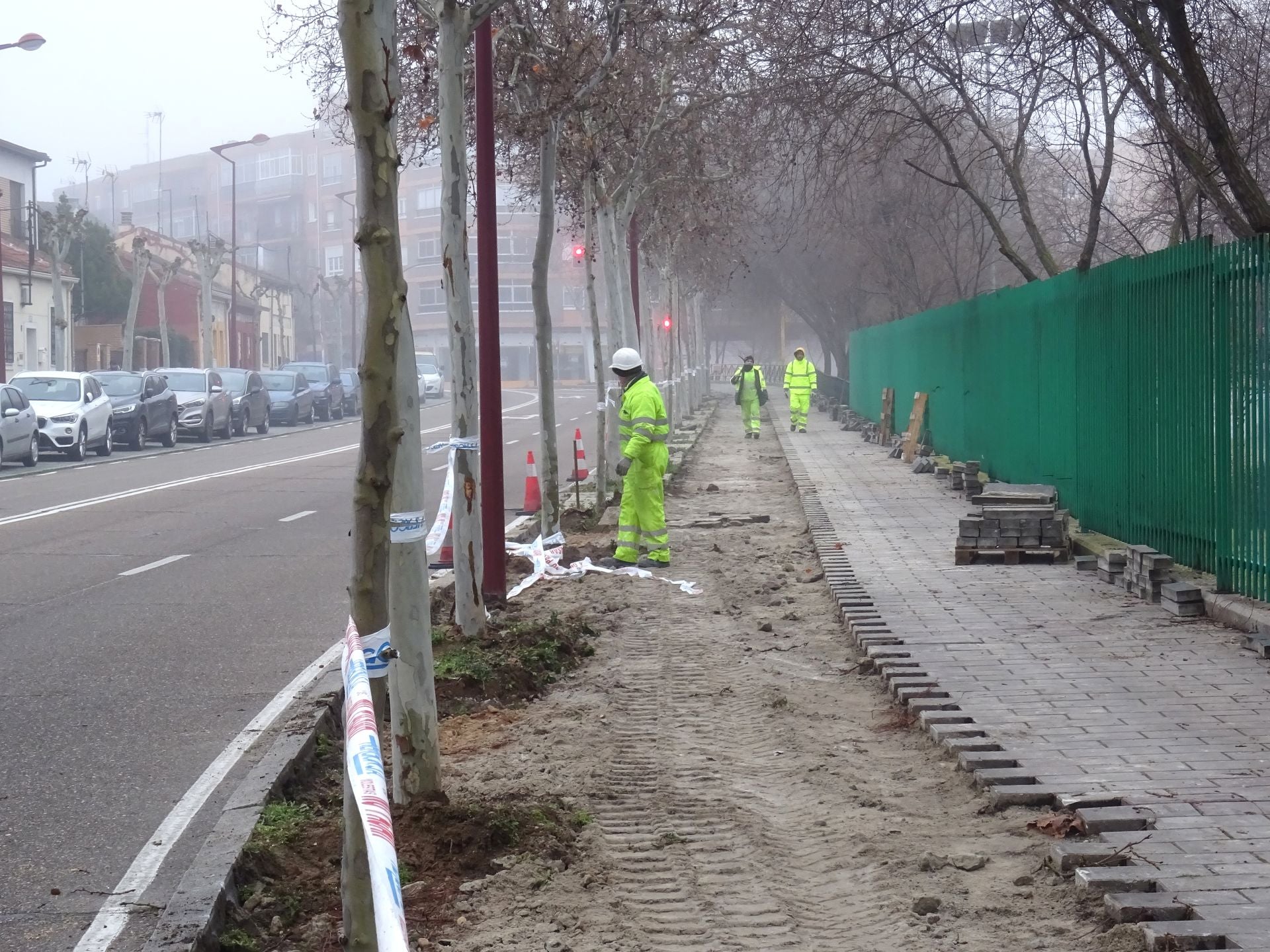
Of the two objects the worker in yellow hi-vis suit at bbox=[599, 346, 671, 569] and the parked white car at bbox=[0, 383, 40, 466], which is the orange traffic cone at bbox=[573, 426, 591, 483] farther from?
the parked white car at bbox=[0, 383, 40, 466]

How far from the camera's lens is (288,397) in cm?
4969

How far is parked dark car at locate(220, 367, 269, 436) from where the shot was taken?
4366cm

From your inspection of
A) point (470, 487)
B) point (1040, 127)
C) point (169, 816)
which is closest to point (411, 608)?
point (169, 816)

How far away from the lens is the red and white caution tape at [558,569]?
12844 mm

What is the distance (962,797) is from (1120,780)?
588mm

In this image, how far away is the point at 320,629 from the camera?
11.0 m

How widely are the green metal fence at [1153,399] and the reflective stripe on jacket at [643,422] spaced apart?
12.4ft

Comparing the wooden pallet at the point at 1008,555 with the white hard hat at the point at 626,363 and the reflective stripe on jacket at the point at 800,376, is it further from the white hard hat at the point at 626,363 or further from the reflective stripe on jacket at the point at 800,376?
the reflective stripe on jacket at the point at 800,376

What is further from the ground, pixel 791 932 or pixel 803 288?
pixel 803 288

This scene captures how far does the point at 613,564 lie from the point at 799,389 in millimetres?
24318

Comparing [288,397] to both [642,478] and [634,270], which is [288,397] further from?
[642,478]

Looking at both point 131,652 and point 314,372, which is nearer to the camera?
point 131,652

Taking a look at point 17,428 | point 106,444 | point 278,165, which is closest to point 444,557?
point 17,428

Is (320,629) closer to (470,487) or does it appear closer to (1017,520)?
(470,487)
